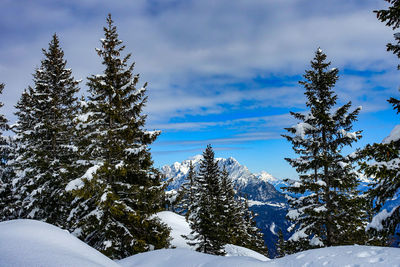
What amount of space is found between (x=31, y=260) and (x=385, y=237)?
9.99 metres

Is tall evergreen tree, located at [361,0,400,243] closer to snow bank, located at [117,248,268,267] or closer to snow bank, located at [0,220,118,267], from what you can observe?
snow bank, located at [117,248,268,267]

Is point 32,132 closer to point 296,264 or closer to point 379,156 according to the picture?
point 296,264

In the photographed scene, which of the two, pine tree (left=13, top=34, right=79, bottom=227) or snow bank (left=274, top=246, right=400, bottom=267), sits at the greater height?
pine tree (left=13, top=34, right=79, bottom=227)

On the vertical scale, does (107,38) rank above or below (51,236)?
above

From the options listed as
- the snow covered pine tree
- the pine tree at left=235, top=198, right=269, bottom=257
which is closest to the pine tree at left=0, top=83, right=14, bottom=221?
the snow covered pine tree

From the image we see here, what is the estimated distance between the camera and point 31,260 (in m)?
3.04

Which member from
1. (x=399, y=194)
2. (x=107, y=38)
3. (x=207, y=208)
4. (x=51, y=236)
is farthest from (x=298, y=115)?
(x=51, y=236)

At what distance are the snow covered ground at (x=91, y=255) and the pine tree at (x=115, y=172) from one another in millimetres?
3285

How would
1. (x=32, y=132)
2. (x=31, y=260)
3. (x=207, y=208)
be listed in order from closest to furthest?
(x=31, y=260) → (x=32, y=132) → (x=207, y=208)

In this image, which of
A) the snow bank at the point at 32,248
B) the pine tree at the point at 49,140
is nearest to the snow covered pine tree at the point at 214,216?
the pine tree at the point at 49,140

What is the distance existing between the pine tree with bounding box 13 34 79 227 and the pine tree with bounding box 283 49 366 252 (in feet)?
50.6

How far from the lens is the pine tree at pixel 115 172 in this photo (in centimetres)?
1079

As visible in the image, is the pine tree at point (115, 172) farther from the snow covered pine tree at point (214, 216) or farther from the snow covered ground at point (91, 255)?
the snow covered pine tree at point (214, 216)

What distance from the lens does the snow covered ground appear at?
10.6ft
